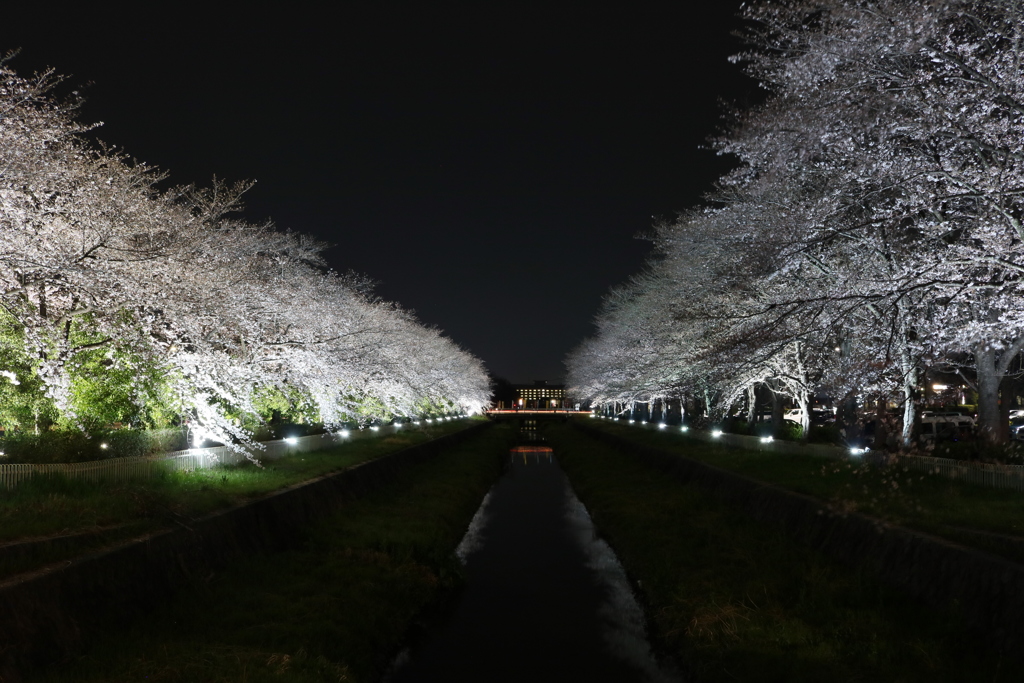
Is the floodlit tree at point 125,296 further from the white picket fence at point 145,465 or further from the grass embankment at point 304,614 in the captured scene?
the grass embankment at point 304,614

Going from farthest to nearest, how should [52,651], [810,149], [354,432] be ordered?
[354,432] < [810,149] < [52,651]

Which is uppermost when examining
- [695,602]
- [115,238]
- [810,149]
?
[810,149]

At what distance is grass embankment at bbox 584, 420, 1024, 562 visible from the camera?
351 inches

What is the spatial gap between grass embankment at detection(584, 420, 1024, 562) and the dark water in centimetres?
368

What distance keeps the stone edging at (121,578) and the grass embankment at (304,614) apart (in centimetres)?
21

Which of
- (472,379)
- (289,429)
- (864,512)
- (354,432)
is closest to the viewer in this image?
(864,512)

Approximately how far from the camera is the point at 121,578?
316 inches

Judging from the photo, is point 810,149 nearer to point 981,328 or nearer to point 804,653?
point 981,328

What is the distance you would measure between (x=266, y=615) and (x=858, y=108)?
1111cm

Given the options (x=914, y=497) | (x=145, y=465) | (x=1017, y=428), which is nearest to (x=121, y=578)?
(x=145, y=465)

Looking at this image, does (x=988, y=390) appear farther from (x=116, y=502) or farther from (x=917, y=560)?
(x=116, y=502)

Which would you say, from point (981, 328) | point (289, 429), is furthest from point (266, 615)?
point (289, 429)

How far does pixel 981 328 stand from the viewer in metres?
11.9

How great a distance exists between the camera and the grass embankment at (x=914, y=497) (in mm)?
8906
